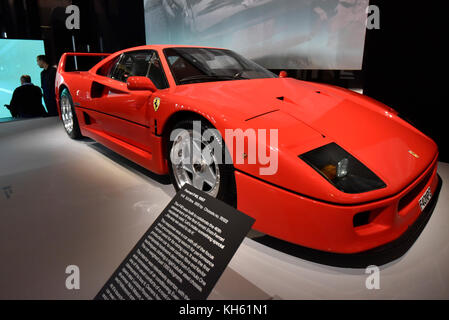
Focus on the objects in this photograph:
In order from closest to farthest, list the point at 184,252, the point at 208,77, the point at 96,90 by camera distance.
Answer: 1. the point at 184,252
2. the point at 208,77
3. the point at 96,90

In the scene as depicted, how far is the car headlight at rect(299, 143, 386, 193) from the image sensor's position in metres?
1.15

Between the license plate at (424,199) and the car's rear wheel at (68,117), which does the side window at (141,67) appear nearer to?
the car's rear wheel at (68,117)

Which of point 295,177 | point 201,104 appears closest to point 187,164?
point 201,104

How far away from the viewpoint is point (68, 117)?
3.59 metres

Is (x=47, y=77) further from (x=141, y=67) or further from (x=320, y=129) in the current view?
(x=320, y=129)

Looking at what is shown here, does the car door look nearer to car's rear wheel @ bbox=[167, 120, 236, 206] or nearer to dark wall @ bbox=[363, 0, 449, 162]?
car's rear wheel @ bbox=[167, 120, 236, 206]

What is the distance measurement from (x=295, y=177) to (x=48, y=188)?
6.54 feet

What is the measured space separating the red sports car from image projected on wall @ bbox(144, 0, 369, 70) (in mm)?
1741

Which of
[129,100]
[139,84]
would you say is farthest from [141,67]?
[139,84]

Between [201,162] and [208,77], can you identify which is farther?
[208,77]

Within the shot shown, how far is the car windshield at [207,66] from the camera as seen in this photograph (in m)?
2.04

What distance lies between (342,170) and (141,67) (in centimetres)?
187

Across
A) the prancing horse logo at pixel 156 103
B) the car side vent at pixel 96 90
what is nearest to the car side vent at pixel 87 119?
the car side vent at pixel 96 90
